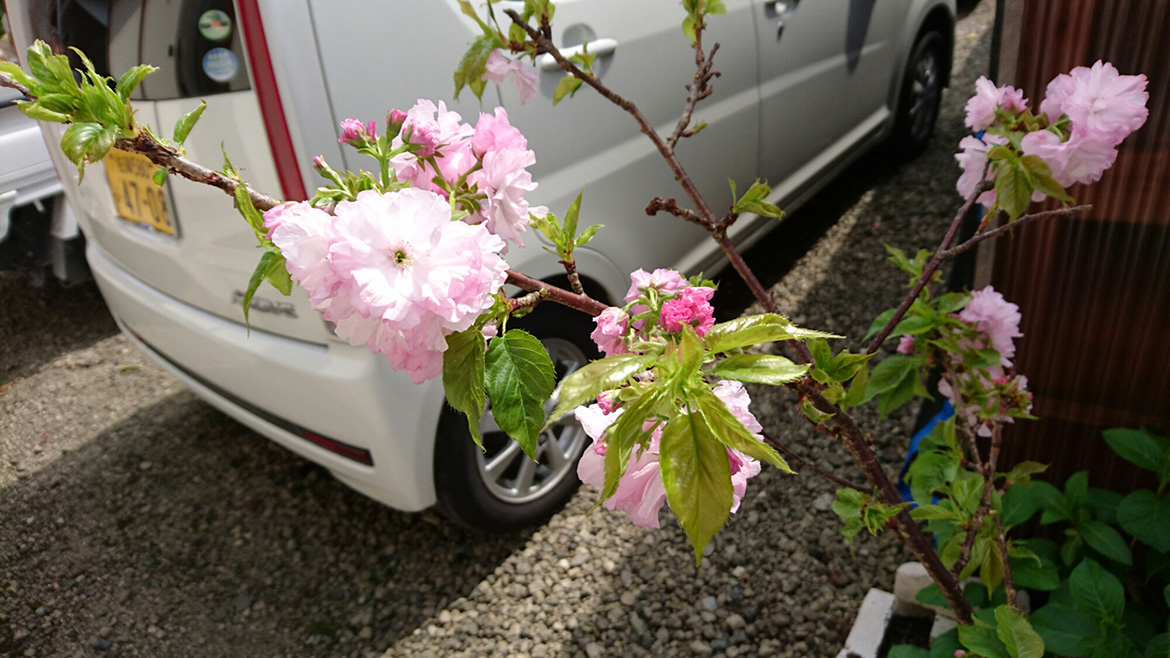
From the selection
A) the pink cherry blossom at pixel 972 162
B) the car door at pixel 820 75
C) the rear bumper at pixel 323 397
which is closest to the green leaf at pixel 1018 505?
the pink cherry blossom at pixel 972 162

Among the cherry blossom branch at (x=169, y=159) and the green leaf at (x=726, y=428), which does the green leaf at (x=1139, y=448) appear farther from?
the cherry blossom branch at (x=169, y=159)

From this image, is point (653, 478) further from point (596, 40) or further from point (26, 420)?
point (26, 420)

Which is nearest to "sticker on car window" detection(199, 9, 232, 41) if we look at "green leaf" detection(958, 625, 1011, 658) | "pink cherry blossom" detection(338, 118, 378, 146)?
"pink cherry blossom" detection(338, 118, 378, 146)

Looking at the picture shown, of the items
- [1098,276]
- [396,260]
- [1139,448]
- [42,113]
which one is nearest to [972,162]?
[1098,276]

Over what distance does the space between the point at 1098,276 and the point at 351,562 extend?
87.0 inches

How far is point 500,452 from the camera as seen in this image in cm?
239

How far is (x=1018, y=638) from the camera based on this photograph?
1107 millimetres

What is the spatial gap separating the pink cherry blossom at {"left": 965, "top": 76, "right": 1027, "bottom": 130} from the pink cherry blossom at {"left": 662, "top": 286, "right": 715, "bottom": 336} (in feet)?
2.45

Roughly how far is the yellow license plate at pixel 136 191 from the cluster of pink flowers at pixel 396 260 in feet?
5.71

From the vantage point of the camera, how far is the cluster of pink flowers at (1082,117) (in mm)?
1062

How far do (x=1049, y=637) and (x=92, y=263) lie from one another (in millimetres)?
3002

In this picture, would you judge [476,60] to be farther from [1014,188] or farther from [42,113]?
[1014,188]

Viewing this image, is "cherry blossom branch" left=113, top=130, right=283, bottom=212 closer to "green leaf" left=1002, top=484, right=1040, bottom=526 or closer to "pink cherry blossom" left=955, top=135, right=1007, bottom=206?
"pink cherry blossom" left=955, top=135, right=1007, bottom=206

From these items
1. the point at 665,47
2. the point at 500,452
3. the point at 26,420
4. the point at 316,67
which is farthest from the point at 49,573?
the point at 665,47
